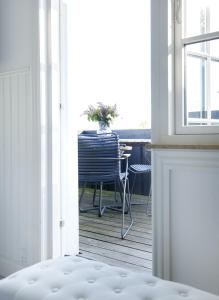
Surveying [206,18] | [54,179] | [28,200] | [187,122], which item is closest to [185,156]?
[187,122]

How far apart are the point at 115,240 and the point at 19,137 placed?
134 cm

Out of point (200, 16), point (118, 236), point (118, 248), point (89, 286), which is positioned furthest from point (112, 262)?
point (200, 16)

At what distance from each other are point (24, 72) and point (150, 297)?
5.49 ft

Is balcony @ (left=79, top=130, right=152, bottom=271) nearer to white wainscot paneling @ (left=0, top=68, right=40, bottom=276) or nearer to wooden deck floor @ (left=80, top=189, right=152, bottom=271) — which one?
wooden deck floor @ (left=80, top=189, right=152, bottom=271)

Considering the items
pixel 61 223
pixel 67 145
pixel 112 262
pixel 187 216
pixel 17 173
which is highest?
pixel 67 145

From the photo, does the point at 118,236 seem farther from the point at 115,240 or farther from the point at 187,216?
the point at 187,216

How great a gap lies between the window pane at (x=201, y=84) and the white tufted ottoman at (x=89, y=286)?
776mm

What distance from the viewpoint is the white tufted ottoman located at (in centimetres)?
115

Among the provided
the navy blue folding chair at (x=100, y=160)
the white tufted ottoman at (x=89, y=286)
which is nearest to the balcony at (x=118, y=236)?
the navy blue folding chair at (x=100, y=160)

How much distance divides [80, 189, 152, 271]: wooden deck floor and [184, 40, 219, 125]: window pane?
1271 millimetres

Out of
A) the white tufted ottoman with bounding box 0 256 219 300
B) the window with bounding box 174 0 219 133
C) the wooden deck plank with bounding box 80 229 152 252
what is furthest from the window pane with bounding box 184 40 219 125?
Answer: the wooden deck plank with bounding box 80 229 152 252

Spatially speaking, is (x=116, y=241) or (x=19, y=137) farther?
(x=116, y=241)

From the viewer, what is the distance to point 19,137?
2355 mm

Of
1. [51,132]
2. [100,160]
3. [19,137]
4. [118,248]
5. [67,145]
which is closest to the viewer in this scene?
[51,132]
